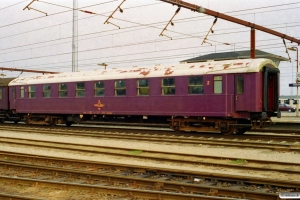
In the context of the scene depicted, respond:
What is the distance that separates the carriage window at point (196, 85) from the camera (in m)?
18.2

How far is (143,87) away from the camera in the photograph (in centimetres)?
2025

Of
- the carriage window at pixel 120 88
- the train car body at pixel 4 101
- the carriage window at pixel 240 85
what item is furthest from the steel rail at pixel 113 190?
the train car body at pixel 4 101

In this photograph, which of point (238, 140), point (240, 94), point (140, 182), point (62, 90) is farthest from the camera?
point (62, 90)

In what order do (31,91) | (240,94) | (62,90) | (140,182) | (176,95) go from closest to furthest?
1. (140,182)
2. (240,94)
3. (176,95)
4. (62,90)
5. (31,91)

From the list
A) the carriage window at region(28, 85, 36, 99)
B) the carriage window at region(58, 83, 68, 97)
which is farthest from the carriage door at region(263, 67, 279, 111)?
the carriage window at region(28, 85, 36, 99)

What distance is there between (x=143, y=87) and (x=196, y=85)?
3208 millimetres

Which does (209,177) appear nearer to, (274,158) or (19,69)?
(274,158)

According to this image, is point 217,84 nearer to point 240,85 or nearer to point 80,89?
point 240,85

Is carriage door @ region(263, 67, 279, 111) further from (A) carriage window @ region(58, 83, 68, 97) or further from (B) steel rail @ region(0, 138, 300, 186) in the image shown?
(A) carriage window @ region(58, 83, 68, 97)

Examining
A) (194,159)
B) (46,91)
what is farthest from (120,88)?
(194,159)

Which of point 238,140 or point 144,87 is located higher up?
point 144,87

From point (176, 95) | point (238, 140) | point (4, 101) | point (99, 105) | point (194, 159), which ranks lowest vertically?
point (194, 159)

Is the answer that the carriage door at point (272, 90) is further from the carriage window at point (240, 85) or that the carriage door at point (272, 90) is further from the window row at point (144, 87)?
the window row at point (144, 87)

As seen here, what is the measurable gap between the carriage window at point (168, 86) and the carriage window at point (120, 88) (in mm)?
2567
